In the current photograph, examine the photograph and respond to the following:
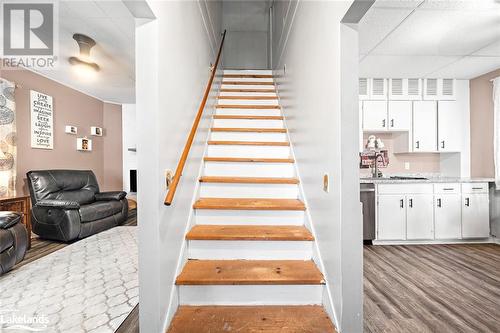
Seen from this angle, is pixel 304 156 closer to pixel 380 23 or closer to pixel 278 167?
pixel 278 167

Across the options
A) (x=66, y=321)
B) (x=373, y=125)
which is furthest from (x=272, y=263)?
(x=373, y=125)

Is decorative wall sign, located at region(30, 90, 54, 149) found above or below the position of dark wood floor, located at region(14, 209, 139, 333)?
above

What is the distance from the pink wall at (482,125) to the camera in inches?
144

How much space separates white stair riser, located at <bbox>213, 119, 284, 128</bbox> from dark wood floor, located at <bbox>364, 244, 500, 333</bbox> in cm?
207

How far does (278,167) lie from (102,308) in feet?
6.52

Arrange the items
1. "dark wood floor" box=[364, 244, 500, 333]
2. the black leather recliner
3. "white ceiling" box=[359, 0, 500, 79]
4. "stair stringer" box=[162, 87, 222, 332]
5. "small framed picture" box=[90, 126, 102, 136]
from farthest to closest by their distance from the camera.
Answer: "small framed picture" box=[90, 126, 102, 136], the black leather recliner, "white ceiling" box=[359, 0, 500, 79], "dark wood floor" box=[364, 244, 500, 333], "stair stringer" box=[162, 87, 222, 332]

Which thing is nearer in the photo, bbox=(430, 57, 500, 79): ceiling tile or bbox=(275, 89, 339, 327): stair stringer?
bbox=(275, 89, 339, 327): stair stringer

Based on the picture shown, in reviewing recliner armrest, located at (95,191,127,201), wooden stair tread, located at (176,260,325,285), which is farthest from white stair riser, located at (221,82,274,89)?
wooden stair tread, located at (176,260,325,285)

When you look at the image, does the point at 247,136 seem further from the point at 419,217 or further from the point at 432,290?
the point at 419,217

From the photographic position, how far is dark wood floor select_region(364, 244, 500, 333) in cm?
166

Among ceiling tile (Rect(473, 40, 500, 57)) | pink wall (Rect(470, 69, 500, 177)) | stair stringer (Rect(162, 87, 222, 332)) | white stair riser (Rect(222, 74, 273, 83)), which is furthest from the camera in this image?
white stair riser (Rect(222, 74, 273, 83))

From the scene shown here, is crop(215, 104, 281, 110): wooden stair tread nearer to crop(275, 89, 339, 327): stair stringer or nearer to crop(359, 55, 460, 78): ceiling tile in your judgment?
crop(275, 89, 339, 327): stair stringer

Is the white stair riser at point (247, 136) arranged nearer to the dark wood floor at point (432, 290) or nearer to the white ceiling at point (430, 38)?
the white ceiling at point (430, 38)

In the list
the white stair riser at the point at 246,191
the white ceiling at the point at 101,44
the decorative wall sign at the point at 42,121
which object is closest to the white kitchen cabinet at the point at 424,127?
the white stair riser at the point at 246,191
